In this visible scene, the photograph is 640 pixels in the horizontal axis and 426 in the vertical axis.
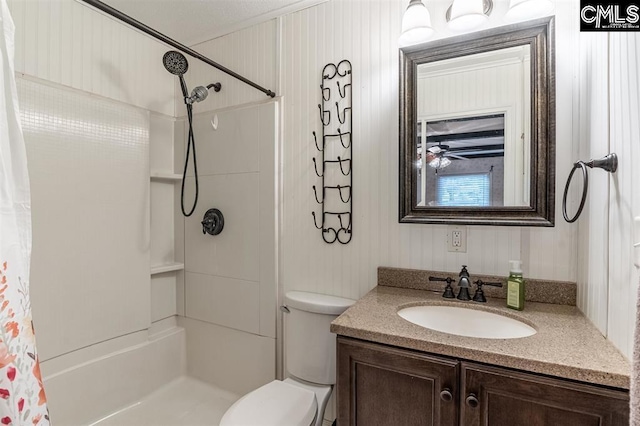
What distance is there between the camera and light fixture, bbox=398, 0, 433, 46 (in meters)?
1.41

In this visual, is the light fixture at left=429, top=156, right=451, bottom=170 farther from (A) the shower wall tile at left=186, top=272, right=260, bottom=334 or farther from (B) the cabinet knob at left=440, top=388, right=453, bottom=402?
(A) the shower wall tile at left=186, top=272, right=260, bottom=334

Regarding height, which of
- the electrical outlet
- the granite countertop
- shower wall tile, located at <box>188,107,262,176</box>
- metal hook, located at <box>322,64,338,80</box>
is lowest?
the granite countertop

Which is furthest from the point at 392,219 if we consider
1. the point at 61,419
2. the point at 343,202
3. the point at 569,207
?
the point at 61,419

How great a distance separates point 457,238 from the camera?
1.46 meters

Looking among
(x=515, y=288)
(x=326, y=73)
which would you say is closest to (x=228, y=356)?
(x=515, y=288)

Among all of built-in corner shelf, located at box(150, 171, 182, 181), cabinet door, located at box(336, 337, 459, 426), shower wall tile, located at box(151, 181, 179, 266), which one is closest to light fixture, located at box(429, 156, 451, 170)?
cabinet door, located at box(336, 337, 459, 426)

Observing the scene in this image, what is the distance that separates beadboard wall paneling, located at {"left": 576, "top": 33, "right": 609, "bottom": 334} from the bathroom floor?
6.22ft

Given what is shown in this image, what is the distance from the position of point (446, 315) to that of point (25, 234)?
1.40 m

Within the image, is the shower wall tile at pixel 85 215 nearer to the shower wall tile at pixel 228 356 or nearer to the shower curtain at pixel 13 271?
the shower wall tile at pixel 228 356

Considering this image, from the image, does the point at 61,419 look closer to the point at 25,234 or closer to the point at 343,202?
the point at 25,234

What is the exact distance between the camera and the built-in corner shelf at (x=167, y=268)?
210 cm

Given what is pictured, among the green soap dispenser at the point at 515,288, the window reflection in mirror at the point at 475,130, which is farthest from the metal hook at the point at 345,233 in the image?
the green soap dispenser at the point at 515,288

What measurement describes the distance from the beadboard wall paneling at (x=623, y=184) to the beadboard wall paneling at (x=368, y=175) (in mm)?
Result: 359

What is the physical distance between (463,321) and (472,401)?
16.8 inches
